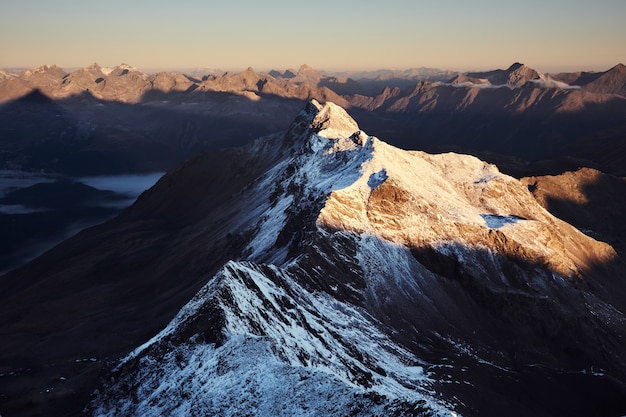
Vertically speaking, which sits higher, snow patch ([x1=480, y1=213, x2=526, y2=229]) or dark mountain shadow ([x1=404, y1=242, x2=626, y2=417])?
snow patch ([x1=480, y1=213, x2=526, y2=229])

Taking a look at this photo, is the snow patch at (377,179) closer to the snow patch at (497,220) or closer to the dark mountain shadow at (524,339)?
the dark mountain shadow at (524,339)

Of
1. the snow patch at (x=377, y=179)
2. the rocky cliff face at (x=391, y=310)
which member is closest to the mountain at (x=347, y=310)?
the rocky cliff face at (x=391, y=310)

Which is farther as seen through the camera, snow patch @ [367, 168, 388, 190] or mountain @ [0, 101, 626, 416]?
snow patch @ [367, 168, 388, 190]

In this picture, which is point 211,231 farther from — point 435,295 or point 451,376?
point 451,376

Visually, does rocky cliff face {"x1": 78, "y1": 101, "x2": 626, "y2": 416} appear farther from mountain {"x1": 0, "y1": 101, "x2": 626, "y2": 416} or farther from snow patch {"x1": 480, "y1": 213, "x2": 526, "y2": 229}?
snow patch {"x1": 480, "y1": 213, "x2": 526, "y2": 229}

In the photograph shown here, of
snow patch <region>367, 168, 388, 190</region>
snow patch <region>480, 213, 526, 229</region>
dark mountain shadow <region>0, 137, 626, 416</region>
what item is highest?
snow patch <region>367, 168, 388, 190</region>

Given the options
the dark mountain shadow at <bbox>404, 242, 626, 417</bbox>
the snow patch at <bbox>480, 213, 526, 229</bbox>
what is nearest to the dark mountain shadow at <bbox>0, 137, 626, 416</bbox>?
the dark mountain shadow at <bbox>404, 242, 626, 417</bbox>
